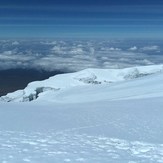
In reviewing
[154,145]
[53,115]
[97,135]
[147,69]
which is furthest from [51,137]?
[147,69]

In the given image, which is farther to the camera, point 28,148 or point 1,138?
point 1,138

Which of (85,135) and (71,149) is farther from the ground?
(85,135)

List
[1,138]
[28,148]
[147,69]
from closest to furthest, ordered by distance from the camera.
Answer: [28,148] → [1,138] → [147,69]

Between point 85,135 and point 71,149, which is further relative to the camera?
point 85,135

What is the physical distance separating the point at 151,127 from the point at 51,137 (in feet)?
8.65

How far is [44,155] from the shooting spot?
22.8 ft

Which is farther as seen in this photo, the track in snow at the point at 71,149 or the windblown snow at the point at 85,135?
the windblown snow at the point at 85,135

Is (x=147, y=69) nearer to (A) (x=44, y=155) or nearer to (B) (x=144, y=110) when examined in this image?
(B) (x=144, y=110)

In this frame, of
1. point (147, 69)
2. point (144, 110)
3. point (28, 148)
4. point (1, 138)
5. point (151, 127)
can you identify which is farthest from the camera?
point (147, 69)

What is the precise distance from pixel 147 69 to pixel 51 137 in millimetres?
49937

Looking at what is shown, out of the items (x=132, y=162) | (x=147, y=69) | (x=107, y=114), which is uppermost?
(x=147, y=69)

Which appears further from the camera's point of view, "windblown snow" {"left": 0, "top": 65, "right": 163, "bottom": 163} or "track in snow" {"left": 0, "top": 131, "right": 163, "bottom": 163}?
"windblown snow" {"left": 0, "top": 65, "right": 163, "bottom": 163}

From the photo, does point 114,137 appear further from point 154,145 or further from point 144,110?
point 144,110

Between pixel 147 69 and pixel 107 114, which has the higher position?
pixel 147 69
